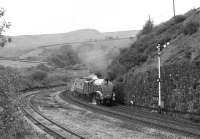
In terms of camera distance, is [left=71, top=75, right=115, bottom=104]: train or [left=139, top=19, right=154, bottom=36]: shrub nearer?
[left=71, top=75, right=115, bottom=104]: train

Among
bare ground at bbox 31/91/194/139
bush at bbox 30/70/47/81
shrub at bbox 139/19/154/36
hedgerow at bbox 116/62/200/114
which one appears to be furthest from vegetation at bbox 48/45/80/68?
bare ground at bbox 31/91/194/139

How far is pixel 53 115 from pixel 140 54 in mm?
19550

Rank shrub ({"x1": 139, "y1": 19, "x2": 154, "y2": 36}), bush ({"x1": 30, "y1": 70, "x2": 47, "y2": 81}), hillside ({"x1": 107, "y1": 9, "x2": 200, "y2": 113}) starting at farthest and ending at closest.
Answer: bush ({"x1": 30, "y1": 70, "x2": 47, "y2": 81}), shrub ({"x1": 139, "y1": 19, "x2": 154, "y2": 36}), hillside ({"x1": 107, "y1": 9, "x2": 200, "y2": 113})

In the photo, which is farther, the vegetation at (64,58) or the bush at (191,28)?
the vegetation at (64,58)

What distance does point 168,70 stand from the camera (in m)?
27.8

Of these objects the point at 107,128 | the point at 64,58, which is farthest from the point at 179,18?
the point at 64,58

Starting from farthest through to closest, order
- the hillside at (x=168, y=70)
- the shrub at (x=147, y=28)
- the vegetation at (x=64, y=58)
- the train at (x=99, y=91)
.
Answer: the vegetation at (x=64, y=58) < the shrub at (x=147, y=28) < the train at (x=99, y=91) < the hillside at (x=168, y=70)

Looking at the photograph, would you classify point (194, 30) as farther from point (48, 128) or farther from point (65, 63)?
point (65, 63)

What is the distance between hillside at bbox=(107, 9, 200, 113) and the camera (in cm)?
2466

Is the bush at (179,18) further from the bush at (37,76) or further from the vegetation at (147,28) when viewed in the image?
the bush at (37,76)

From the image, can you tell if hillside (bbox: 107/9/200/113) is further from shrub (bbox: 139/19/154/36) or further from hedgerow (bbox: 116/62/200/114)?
shrub (bbox: 139/19/154/36)

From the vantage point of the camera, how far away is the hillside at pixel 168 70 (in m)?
24.7

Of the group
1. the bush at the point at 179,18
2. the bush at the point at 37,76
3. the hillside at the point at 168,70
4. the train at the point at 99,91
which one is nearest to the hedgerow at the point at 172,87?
the hillside at the point at 168,70

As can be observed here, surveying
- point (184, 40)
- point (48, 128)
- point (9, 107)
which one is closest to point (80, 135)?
point (48, 128)
